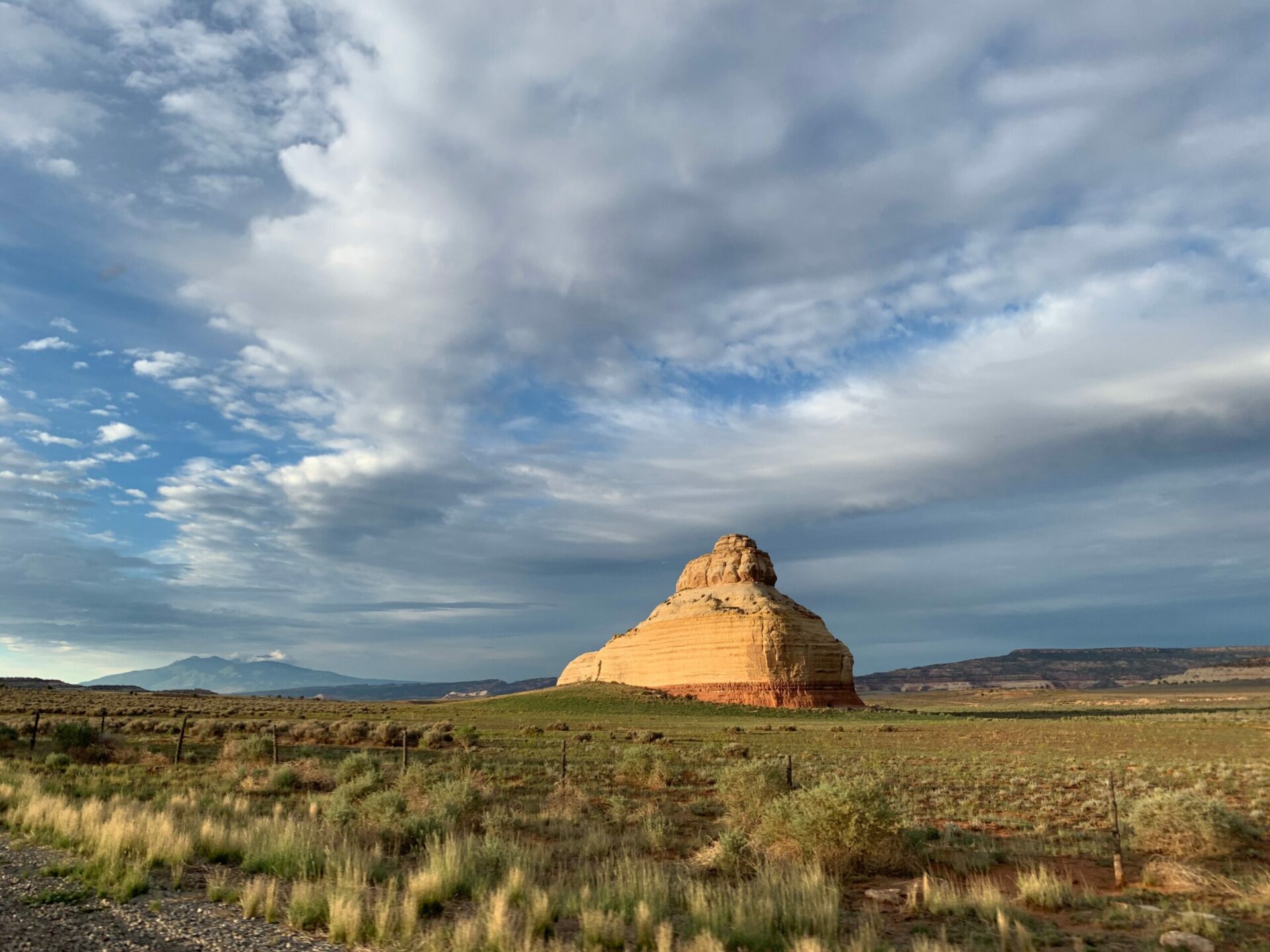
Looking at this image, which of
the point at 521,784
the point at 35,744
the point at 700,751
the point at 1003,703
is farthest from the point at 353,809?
the point at 1003,703

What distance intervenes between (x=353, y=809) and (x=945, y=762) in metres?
21.9

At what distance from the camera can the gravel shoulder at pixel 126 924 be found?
25.2 ft

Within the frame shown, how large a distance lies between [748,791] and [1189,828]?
7.75 metres

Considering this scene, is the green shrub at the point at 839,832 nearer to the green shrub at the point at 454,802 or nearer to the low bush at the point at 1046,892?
the low bush at the point at 1046,892

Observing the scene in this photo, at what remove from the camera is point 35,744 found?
2736 cm

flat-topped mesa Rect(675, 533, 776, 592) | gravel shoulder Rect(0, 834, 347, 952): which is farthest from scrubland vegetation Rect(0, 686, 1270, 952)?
flat-topped mesa Rect(675, 533, 776, 592)

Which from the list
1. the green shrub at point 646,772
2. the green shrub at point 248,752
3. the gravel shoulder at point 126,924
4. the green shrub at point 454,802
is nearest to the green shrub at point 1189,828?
the green shrub at point 646,772

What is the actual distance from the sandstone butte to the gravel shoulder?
7269 centimetres

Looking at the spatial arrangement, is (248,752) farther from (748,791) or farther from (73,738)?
(748,791)

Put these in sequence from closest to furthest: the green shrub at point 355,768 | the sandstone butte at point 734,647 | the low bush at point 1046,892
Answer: the low bush at point 1046,892 < the green shrub at point 355,768 < the sandstone butte at point 734,647

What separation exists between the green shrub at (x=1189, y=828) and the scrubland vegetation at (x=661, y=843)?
4 cm

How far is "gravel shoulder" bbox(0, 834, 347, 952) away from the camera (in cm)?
769

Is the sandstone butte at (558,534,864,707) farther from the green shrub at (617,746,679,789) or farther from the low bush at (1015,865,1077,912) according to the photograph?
the low bush at (1015,865,1077,912)

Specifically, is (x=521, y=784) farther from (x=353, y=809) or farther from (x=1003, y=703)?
(x=1003, y=703)
